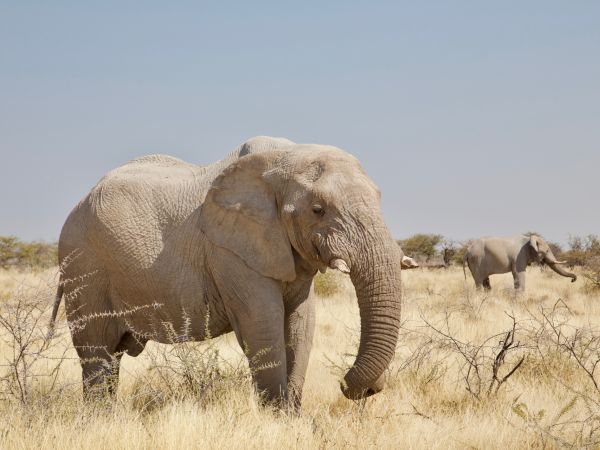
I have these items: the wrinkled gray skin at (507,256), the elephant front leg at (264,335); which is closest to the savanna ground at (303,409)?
the elephant front leg at (264,335)

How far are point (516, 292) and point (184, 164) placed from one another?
14.6m

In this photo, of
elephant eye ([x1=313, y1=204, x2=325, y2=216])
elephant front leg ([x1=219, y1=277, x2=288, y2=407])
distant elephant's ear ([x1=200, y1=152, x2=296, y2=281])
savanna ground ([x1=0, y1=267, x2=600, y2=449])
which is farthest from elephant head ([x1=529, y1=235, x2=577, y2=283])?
elephant eye ([x1=313, y1=204, x2=325, y2=216])

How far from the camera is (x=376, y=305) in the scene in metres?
5.37

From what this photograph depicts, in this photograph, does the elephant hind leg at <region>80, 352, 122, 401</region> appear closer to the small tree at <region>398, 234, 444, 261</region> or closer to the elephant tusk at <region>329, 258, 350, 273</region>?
the elephant tusk at <region>329, 258, 350, 273</region>

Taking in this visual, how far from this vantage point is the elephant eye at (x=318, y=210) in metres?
5.54

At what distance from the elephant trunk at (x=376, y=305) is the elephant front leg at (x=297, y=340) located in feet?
3.20

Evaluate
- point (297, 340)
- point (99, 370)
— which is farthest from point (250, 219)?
point (99, 370)

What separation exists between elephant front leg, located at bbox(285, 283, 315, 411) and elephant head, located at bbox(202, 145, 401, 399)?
36 centimetres

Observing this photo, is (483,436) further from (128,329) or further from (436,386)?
(128,329)

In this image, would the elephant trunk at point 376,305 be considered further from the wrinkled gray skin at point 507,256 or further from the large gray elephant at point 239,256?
the wrinkled gray skin at point 507,256

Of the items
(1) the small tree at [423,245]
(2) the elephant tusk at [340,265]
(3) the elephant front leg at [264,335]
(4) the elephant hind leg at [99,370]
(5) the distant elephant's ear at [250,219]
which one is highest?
(5) the distant elephant's ear at [250,219]

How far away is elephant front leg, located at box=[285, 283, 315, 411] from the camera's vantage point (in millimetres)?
6320

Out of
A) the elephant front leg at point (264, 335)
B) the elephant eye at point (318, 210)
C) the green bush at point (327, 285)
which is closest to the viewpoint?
the elephant eye at point (318, 210)

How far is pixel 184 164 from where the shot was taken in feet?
23.7
